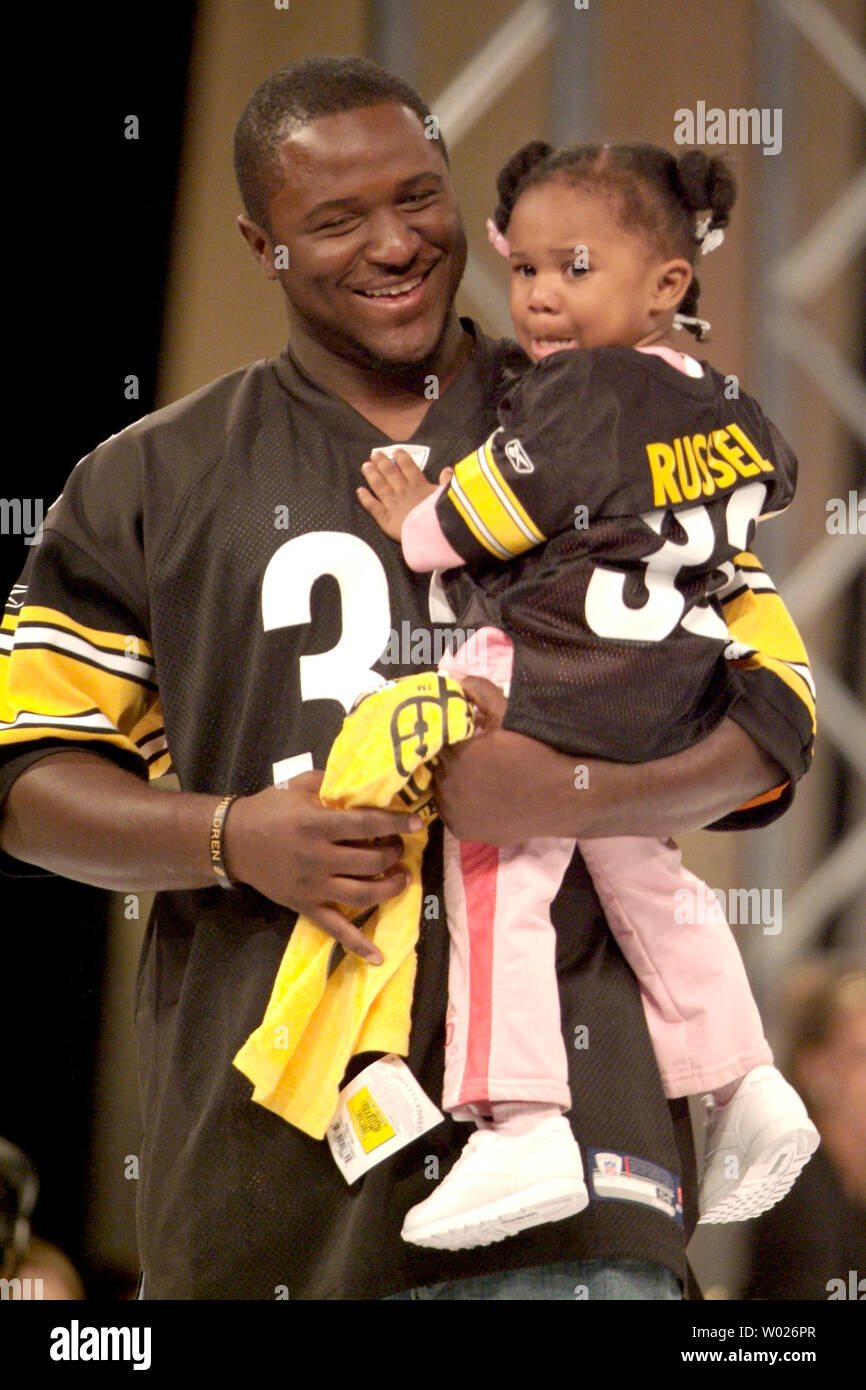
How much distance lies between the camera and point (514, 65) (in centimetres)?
294

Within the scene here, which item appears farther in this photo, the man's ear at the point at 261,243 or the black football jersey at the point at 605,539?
the man's ear at the point at 261,243

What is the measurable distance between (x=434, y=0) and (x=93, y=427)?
102 centimetres

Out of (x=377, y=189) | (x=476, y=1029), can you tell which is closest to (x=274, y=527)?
(x=377, y=189)

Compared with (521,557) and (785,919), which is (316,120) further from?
(785,919)

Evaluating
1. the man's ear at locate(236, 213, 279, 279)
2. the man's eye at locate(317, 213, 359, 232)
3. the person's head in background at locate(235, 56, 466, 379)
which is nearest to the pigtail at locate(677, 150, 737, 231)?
the person's head in background at locate(235, 56, 466, 379)

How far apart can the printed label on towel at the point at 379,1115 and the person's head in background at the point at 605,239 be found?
2.69ft

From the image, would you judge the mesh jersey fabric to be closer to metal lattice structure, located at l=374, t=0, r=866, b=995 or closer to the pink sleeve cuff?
the pink sleeve cuff

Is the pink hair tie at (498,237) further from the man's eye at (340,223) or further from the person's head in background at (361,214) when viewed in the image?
the man's eye at (340,223)

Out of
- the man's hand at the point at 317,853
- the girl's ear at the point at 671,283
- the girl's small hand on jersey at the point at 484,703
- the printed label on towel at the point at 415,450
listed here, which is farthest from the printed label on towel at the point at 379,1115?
the girl's ear at the point at 671,283

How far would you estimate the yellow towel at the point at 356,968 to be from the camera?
1547mm

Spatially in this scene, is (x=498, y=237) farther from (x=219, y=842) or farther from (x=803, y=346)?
(x=803, y=346)

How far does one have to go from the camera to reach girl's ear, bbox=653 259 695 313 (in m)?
1.87

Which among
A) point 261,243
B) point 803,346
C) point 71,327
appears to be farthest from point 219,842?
point 803,346

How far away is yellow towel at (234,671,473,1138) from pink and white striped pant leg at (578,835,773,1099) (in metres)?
0.22
